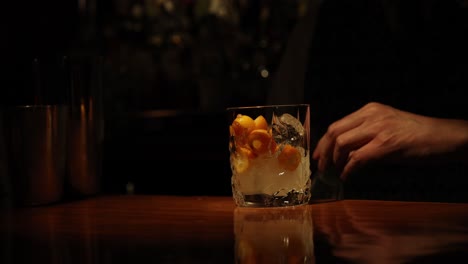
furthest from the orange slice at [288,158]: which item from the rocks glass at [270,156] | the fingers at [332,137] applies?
the fingers at [332,137]

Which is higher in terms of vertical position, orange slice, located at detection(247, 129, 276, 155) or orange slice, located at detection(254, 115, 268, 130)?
orange slice, located at detection(254, 115, 268, 130)

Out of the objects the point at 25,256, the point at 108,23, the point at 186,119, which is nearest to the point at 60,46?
the point at 108,23

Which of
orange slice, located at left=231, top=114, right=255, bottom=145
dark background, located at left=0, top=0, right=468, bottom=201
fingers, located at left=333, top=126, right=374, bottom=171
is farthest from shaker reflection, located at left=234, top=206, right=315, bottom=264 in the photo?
dark background, located at left=0, top=0, right=468, bottom=201

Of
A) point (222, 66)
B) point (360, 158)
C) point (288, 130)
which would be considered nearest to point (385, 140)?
point (360, 158)

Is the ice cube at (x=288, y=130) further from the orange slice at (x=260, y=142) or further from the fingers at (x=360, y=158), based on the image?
the fingers at (x=360, y=158)

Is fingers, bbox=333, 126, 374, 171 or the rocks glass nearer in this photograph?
the rocks glass

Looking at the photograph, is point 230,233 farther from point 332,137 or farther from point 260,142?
point 332,137

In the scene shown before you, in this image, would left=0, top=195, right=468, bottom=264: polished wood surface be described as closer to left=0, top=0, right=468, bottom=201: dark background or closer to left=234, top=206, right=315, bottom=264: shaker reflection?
left=234, top=206, right=315, bottom=264: shaker reflection
